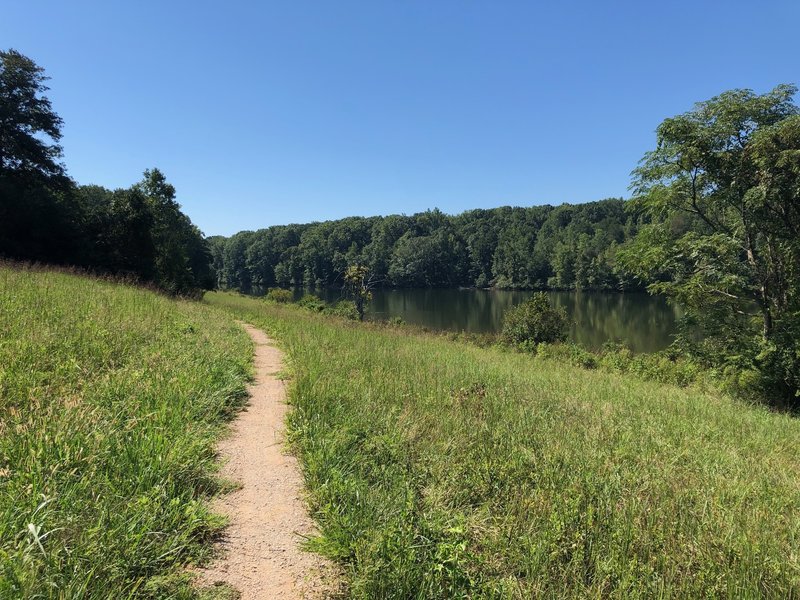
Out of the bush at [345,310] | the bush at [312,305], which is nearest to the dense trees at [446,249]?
the bush at [345,310]

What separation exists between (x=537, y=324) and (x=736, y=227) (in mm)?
15484

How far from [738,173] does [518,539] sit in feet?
49.4

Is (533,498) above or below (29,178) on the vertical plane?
below

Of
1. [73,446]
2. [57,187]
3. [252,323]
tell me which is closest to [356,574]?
[73,446]

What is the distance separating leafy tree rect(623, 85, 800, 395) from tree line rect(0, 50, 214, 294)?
2372cm

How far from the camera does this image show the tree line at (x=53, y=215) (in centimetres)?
2103

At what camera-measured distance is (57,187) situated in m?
29.6

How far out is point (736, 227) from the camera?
14.1 m

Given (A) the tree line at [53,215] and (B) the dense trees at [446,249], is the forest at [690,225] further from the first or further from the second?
(B) the dense trees at [446,249]

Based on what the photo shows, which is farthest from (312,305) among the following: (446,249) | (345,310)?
(446,249)

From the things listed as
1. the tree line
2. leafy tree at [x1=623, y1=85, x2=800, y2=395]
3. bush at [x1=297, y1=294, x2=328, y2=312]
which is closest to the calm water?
bush at [x1=297, y1=294, x2=328, y2=312]

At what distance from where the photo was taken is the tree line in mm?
21031

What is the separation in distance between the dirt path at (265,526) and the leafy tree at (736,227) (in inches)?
573

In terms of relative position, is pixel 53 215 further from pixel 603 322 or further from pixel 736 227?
pixel 603 322
